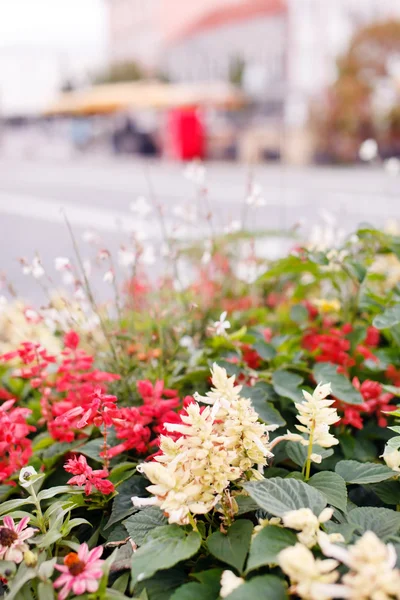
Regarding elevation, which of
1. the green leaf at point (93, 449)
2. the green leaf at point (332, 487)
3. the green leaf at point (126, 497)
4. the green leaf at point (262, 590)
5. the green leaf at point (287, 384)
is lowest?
the green leaf at point (126, 497)

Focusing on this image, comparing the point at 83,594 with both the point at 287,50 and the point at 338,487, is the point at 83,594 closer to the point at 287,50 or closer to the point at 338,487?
the point at 338,487

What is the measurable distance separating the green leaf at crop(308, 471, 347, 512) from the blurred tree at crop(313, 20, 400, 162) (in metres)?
15.3

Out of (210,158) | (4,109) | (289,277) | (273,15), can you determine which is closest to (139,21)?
(4,109)

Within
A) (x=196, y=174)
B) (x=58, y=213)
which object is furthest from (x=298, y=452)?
(x=58, y=213)

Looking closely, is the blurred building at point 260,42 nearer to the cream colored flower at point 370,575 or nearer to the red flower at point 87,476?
the red flower at point 87,476

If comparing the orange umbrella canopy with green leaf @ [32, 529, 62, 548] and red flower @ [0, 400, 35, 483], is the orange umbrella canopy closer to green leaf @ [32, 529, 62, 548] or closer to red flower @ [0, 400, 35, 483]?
red flower @ [0, 400, 35, 483]

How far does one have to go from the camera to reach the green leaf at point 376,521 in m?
0.95

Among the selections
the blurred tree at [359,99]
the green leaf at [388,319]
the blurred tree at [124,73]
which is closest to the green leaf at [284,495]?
the green leaf at [388,319]

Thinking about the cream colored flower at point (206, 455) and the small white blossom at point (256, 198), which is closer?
the cream colored flower at point (206, 455)

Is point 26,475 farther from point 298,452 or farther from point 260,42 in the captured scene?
point 260,42

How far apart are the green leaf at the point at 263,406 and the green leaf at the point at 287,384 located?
0.12ft

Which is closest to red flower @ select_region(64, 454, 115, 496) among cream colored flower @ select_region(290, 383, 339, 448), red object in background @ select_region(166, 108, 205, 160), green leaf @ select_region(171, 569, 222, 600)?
green leaf @ select_region(171, 569, 222, 600)

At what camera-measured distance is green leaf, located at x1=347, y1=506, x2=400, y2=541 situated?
37.3 inches

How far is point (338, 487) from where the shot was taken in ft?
3.37
